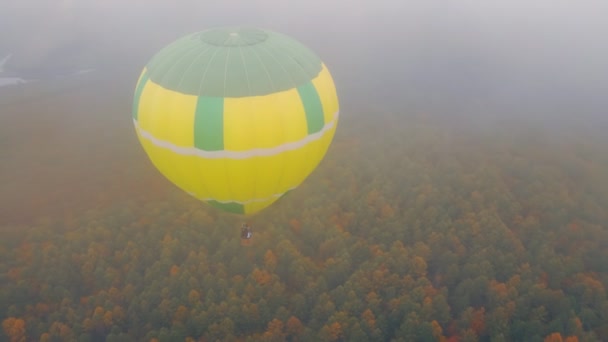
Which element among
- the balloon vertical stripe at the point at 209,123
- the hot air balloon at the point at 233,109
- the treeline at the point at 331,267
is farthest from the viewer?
the treeline at the point at 331,267

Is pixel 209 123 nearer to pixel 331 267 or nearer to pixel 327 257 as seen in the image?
pixel 331 267

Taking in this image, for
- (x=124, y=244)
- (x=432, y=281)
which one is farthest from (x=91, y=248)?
(x=432, y=281)

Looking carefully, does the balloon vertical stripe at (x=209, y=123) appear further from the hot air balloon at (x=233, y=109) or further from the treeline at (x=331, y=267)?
the treeline at (x=331, y=267)

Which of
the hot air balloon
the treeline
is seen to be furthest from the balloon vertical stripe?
the treeline

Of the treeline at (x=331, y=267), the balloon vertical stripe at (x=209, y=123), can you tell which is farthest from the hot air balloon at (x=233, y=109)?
the treeline at (x=331, y=267)

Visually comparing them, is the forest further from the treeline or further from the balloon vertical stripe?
the balloon vertical stripe
